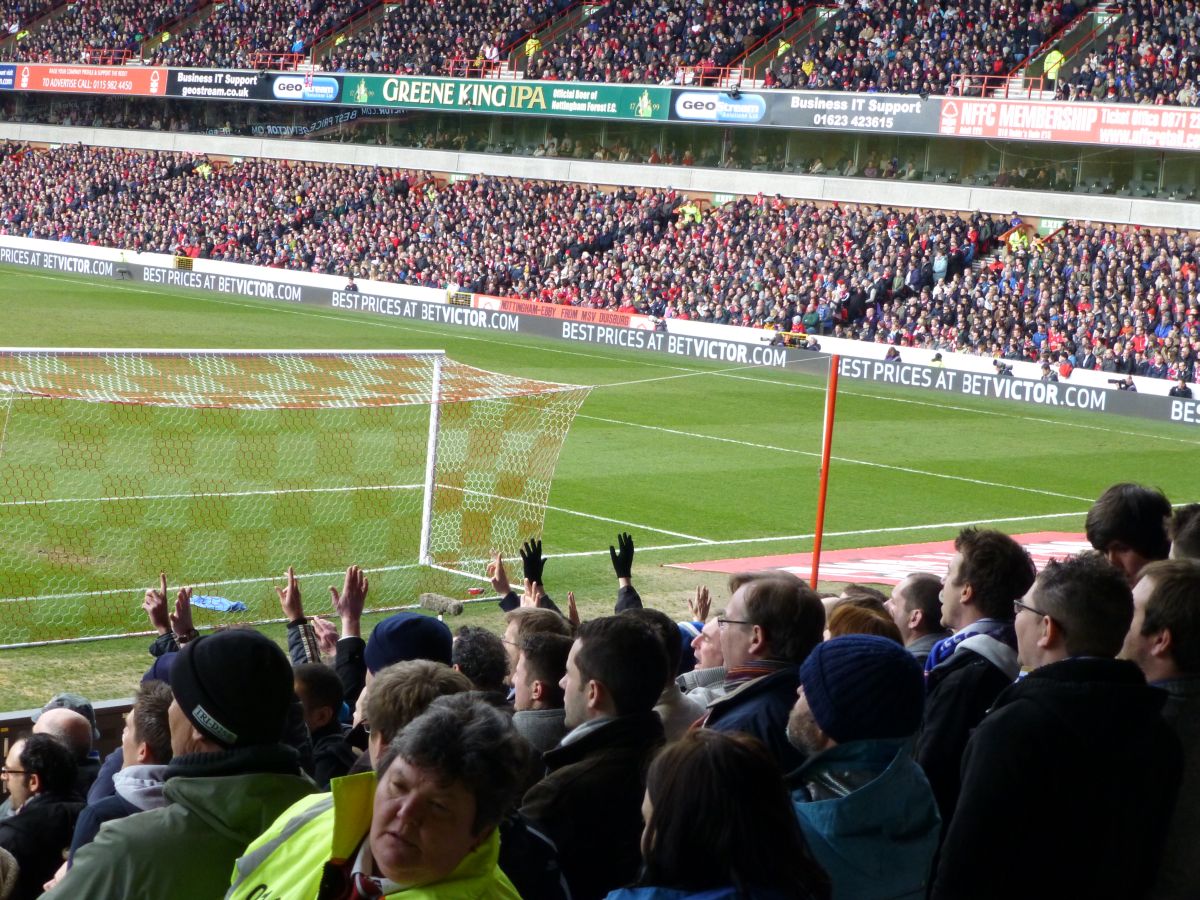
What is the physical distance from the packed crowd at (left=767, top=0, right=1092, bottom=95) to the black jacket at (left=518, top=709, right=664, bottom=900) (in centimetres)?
3930

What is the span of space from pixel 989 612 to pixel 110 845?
3.12 metres

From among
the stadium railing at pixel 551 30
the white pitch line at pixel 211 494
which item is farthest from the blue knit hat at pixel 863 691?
the stadium railing at pixel 551 30

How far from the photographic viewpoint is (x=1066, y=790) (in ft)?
12.1

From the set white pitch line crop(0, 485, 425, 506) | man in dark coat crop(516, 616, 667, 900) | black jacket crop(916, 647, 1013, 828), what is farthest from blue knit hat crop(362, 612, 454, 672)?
white pitch line crop(0, 485, 425, 506)

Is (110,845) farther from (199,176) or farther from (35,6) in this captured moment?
(35,6)

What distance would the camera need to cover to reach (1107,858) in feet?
12.3

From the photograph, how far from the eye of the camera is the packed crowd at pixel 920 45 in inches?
1617

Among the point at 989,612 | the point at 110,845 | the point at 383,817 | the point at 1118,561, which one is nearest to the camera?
the point at 383,817

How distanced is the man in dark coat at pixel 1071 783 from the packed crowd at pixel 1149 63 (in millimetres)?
35738

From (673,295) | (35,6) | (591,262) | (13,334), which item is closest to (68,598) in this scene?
(13,334)

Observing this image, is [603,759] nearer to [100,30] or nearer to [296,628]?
[296,628]

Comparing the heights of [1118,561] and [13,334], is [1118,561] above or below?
above

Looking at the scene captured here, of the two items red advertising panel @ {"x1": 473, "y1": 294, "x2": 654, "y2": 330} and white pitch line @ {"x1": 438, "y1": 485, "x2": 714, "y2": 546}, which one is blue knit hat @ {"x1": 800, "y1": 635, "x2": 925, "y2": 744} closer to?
white pitch line @ {"x1": 438, "y1": 485, "x2": 714, "y2": 546}

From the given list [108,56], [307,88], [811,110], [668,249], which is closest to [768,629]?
[668,249]
